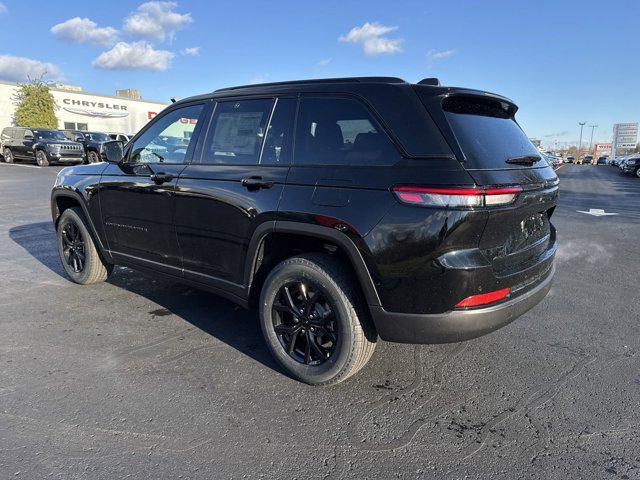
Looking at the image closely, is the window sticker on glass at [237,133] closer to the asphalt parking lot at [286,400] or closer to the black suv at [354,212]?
the black suv at [354,212]

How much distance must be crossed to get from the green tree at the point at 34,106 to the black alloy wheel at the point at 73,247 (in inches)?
1339

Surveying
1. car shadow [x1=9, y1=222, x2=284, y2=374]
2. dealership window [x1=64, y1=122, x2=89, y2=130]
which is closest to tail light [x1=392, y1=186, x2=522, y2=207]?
car shadow [x1=9, y1=222, x2=284, y2=374]

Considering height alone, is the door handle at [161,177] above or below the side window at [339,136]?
below

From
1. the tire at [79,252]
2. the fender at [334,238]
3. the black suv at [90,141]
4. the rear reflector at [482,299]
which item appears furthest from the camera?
the black suv at [90,141]

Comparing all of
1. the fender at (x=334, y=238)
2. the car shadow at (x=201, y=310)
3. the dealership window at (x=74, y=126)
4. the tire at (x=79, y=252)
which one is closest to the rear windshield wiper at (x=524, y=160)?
the fender at (x=334, y=238)

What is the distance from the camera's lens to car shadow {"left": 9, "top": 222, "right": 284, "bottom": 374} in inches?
143

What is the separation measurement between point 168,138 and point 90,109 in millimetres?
41071

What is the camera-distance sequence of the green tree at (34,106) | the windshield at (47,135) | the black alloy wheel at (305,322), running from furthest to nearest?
the green tree at (34,106), the windshield at (47,135), the black alloy wheel at (305,322)

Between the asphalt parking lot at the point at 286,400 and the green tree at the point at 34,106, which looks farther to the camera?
the green tree at the point at 34,106

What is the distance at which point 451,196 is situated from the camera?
240cm

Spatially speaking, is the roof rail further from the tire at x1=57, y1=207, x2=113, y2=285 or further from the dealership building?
the dealership building

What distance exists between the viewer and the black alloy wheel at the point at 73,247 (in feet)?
16.3

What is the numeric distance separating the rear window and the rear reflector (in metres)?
0.70

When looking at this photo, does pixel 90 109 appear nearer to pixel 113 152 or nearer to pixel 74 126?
pixel 74 126
